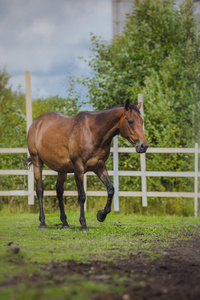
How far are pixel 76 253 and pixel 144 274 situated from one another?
1420 mm

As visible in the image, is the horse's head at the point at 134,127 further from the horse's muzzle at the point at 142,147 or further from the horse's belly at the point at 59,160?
the horse's belly at the point at 59,160

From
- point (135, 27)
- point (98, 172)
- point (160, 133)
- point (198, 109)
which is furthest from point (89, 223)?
point (135, 27)

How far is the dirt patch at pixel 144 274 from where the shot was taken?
11.5ft

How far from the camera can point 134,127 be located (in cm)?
725

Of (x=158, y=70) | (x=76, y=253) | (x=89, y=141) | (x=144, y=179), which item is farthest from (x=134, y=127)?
(x=158, y=70)

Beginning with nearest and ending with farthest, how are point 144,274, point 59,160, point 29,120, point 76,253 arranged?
1. point 144,274
2. point 76,253
3. point 59,160
4. point 29,120

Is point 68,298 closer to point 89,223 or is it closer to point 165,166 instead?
point 89,223

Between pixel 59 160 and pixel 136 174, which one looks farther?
pixel 136 174

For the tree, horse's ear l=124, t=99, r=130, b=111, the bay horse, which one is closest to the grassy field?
the bay horse

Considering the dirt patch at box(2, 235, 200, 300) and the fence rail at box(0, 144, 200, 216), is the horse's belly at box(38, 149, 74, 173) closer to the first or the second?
the fence rail at box(0, 144, 200, 216)

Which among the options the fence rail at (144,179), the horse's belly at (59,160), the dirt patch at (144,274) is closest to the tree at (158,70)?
the fence rail at (144,179)

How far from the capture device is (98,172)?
25.2 ft

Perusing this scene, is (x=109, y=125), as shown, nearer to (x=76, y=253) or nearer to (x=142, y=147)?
(x=142, y=147)

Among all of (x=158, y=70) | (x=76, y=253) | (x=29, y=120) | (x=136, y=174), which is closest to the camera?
(x=76, y=253)
